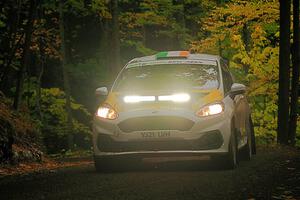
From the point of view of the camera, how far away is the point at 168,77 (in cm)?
1124

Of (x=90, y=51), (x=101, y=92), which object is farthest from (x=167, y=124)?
(x=90, y=51)

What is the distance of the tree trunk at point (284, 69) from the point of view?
744 inches

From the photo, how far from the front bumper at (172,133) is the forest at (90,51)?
3.54 m

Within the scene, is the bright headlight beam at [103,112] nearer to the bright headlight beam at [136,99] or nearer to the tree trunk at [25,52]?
the bright headlight beam at [136,99]

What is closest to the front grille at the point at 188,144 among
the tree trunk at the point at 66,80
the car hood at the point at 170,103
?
the car hood at the point at 170,103

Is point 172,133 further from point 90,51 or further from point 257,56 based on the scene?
point 90,51

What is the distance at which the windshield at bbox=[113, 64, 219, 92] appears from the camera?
10.9m

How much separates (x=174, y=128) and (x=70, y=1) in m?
23.4

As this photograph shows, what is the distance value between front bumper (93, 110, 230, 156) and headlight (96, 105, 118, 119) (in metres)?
0.14

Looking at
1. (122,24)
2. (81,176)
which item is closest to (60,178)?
(81,176)

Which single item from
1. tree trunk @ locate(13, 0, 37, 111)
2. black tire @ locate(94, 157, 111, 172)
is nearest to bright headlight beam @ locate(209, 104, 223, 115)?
black tire @ locate(94, 157, 111, 172)

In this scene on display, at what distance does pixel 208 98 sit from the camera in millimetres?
10047

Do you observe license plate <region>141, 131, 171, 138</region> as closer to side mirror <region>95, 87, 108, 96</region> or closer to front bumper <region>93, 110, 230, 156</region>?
front bumper <region>93, 110, 230, 156</region>

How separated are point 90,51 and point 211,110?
32.2 metres
